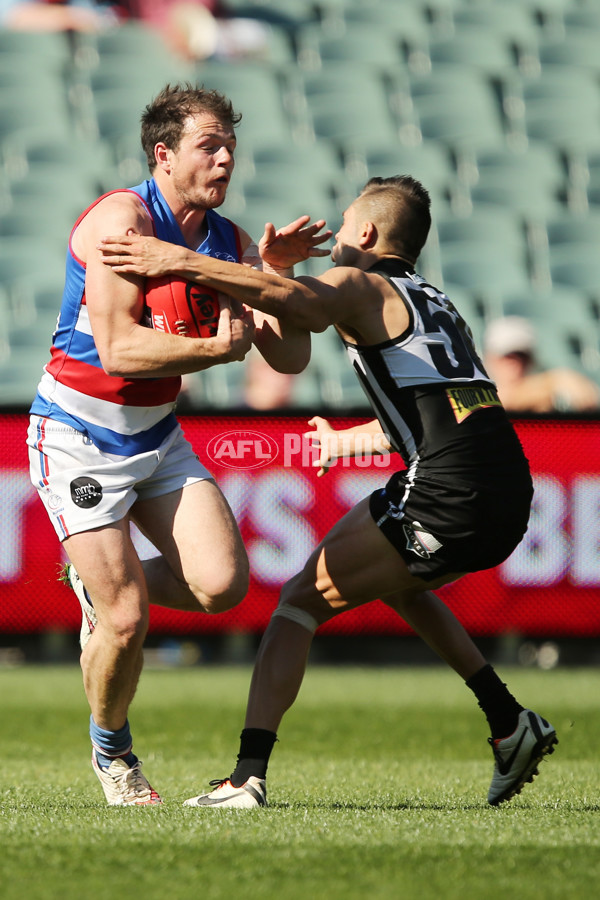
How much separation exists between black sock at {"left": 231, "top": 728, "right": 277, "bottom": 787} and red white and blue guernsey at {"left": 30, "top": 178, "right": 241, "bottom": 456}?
1.06 metres

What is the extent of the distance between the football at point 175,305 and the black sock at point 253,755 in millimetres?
1382

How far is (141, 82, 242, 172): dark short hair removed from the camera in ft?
14.3

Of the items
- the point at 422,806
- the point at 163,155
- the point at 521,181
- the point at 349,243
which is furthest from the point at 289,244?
the point at 521,181

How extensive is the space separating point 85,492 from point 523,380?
6.31 metres

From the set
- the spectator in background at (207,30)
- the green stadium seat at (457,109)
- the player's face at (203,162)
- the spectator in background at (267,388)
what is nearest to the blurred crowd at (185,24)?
the spectator in background at (207,30)

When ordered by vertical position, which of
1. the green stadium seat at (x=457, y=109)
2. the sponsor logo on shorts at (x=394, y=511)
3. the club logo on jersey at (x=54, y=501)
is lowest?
the sponsor logo on shorts at (x=394, y=511)

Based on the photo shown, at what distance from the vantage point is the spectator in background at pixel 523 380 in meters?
9.83

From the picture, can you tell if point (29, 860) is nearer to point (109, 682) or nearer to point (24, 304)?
point (109, 682)

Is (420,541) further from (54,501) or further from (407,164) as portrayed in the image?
(407,164)

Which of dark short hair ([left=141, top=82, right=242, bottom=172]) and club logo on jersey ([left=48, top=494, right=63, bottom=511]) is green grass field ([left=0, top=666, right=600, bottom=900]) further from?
dark short hair ([left=141, top=82, right=242, bottom=172])

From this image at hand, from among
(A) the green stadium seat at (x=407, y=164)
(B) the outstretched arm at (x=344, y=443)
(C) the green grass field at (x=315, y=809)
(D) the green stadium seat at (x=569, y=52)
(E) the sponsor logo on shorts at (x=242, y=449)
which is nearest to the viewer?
(C) the green grass field at (x=315, y=809)

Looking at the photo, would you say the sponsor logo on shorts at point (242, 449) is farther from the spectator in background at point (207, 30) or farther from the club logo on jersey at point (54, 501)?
the spectator in background at point (207, 30)

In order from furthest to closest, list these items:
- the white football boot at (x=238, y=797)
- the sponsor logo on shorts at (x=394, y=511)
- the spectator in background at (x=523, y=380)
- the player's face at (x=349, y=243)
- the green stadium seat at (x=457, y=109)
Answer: the green stadium seat at (x=457, y=109) → the spectator in background at (x=523, y=380) → the player's face at (x=349, y=243) → the sponsor logo on shorts at (x=394, y=511) → the white football boot at (x=238, y=797)

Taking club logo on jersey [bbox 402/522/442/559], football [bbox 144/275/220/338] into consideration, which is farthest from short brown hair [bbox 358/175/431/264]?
club logo on jersey [bbox 402/522/442/559]
